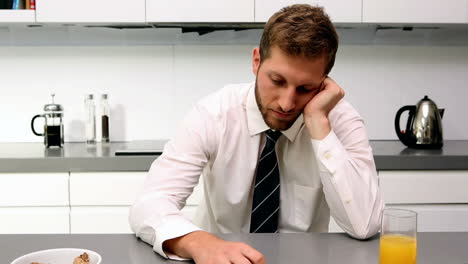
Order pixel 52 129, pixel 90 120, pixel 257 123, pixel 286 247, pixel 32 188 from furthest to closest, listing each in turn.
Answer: pixel 90 120
pixel 52 129
pixel 32 188
pixel 257 123
pixel 286 247

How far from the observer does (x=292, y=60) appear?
1316 millimetres

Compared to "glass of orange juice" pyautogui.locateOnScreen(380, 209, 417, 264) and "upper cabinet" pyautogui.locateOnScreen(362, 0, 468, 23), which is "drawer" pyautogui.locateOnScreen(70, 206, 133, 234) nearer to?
"upper cabinet" pyautogui.locateOnScreen(362, 0, 468, 23)

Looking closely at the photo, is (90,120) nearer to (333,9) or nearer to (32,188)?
(32,188)

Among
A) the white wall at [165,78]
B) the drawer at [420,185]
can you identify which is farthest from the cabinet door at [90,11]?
the drawer at [420,185]

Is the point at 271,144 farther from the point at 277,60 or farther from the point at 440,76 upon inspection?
the point at 440,76

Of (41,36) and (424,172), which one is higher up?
(41,36)

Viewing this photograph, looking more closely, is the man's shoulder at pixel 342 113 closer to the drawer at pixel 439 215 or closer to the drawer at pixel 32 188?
the drawer at pixel 439 215

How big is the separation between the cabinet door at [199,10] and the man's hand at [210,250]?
1516 mm

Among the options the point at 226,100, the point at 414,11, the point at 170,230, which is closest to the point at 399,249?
the point at 170,230

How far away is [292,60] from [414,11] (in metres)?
1.47

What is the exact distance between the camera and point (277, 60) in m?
1.34

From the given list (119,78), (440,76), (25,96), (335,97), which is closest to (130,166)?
(119,78)

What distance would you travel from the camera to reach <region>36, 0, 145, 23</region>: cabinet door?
2.47 m

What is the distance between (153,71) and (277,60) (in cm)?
164
